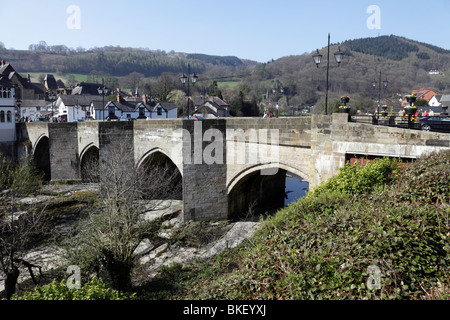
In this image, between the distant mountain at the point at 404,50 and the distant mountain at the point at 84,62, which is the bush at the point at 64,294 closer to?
the distant mountain at the point at 404,50

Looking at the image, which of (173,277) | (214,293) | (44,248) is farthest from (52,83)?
(214,293)

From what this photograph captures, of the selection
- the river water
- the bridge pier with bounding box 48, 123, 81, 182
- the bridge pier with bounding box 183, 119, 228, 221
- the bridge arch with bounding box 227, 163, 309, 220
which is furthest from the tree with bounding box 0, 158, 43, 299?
the river water

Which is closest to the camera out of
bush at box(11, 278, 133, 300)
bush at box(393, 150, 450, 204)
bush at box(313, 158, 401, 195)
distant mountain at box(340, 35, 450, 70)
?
bush at box(11, 278, 133, 300)

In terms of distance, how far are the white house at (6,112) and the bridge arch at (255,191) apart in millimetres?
28085

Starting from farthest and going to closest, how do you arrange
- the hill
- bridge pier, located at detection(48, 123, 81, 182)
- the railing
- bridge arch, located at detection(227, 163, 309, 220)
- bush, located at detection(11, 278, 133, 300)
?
the hill → bridge pier, located at detection(48, 123, 81, 182) → bridge arch, located at detection(227, 163, 309, 220) → the railing → bush, located at detection(11, 278, 133, 300)

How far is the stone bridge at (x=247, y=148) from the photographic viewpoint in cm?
1041

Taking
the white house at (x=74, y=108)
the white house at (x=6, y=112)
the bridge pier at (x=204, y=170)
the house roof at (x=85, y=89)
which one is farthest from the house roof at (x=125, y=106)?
the bridge pier at (x=204, y=170)

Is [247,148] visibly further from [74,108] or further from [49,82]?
[49,82]

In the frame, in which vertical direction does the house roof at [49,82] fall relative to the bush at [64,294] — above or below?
above

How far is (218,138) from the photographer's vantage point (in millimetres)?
16500

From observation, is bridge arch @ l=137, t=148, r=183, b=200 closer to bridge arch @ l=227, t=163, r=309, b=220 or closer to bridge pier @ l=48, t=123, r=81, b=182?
bridge arch @ l=227, t=163, r=309, b=220

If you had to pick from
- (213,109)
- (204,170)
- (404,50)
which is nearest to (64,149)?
(204,170)

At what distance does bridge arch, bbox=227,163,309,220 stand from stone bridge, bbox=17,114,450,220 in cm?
5

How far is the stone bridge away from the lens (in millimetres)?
10414
